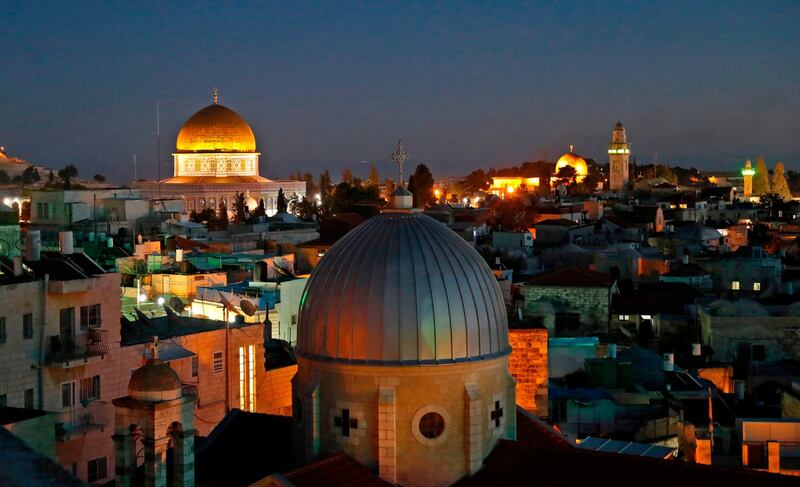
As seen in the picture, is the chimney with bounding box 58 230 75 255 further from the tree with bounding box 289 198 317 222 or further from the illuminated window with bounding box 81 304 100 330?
the tree with bounding box 289 198 317 222

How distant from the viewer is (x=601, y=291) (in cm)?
4309

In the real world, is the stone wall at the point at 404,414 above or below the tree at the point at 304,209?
below

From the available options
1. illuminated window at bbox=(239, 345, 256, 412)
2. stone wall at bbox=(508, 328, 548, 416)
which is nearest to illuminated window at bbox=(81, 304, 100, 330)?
illuminated window at bbox=(239, 345, 256, 412)

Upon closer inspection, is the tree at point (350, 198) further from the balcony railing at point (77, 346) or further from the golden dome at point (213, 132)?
the balcony railing at point (77, 346)

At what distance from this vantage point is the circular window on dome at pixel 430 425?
50.4 feet

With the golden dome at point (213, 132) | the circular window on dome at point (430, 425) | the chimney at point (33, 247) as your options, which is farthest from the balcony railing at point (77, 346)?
the golden dome at point (213, 132)

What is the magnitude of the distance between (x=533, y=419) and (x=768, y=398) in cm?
1540

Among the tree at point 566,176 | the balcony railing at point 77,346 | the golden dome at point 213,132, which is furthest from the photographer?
the tree at point 566,176

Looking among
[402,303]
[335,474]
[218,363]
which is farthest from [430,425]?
[218,363]

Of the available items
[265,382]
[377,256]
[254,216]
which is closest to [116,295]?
[265,382]

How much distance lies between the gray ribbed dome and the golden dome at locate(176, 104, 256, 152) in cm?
9620

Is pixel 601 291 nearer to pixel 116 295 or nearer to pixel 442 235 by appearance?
pixel 116 295

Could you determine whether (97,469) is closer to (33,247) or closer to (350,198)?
(33,247)

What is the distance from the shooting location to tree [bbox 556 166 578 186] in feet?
429
